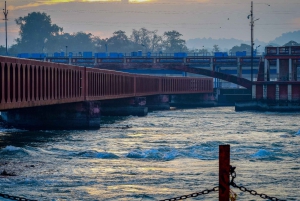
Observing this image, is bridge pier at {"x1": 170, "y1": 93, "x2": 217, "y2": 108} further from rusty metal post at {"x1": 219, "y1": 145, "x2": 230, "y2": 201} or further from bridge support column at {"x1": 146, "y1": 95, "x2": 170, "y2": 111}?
rusty metal post at {"x1": 219, "y1": 145, "x2": 230, "y2": 201}

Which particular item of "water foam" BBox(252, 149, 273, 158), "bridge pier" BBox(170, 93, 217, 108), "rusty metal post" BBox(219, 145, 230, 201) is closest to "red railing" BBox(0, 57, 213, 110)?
"water foam" BBox(252, 149, 273, 158)

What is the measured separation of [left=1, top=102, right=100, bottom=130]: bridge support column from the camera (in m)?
60.2

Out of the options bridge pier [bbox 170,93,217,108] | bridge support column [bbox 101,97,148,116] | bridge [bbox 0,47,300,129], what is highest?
bridge [bbox 0,47,300,129]

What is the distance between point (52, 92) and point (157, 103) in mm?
60404

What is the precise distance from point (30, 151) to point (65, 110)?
66.9ft

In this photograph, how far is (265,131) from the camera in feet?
196

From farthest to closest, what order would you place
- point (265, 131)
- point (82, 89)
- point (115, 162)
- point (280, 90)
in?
point (280, 90) → point (82, 89) → point (265, 131) → point (115, 162)

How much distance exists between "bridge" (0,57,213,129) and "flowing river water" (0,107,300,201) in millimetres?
2398

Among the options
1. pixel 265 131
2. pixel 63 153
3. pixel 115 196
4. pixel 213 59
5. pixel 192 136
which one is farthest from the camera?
pixel 213 59

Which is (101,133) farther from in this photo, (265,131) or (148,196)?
(148,196)

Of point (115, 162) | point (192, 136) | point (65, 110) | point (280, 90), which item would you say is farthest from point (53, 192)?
point (280, 90)

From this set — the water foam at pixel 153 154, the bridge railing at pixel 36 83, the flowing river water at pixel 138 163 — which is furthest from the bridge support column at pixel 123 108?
the water foam at pixel 153 154

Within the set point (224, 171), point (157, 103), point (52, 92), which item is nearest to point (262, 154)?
point (224, 171)

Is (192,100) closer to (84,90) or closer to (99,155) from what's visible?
(84,90)
